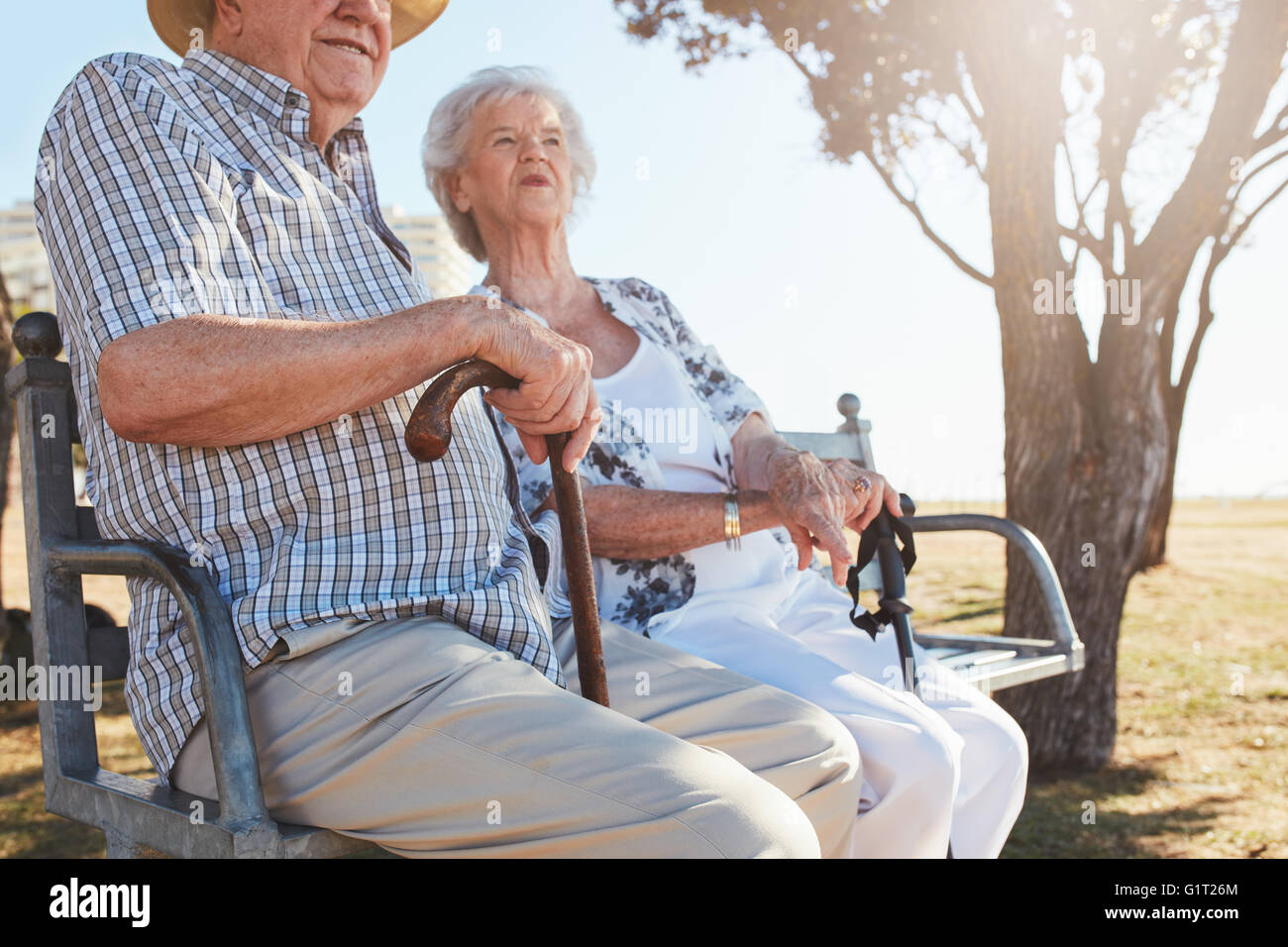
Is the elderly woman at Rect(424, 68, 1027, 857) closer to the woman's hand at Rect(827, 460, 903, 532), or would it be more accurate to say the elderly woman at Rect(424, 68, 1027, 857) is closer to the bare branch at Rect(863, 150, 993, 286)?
the woman's hand at Rect(827, 460, 903, 532)

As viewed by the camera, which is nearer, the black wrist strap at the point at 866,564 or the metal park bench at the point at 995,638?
the black wrist strap at the point at 866,564

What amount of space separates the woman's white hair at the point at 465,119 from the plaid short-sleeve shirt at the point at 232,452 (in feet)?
3.25

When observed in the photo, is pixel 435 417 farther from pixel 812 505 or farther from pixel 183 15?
pixel 183 15

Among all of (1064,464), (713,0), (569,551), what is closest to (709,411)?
(569,551)

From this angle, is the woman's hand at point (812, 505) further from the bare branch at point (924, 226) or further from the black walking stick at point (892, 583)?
the bare branch at point (924, 226)

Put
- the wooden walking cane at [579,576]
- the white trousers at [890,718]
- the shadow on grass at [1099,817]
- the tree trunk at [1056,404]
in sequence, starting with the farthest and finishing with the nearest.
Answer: the tree trunk at [1056,404] → the shadow on grass at [1099,817] → the white trousers at [890,718] → the wooden walking cane at [579,576]

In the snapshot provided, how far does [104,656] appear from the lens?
70.8 inches

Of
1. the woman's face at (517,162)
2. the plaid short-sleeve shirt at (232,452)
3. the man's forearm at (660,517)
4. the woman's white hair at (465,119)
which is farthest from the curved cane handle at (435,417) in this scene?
the woman's white hair at (465,119)

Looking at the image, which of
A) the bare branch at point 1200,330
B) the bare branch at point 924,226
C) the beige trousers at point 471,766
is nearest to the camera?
the beige trousers at point 471,766

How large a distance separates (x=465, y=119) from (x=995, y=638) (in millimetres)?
1959

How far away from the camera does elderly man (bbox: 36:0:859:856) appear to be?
1.35m

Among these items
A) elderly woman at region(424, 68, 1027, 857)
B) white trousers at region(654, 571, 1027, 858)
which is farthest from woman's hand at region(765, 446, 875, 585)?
white trousers at region(654, 571, 1027, 858)

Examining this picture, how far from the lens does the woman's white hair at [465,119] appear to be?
2.67m
